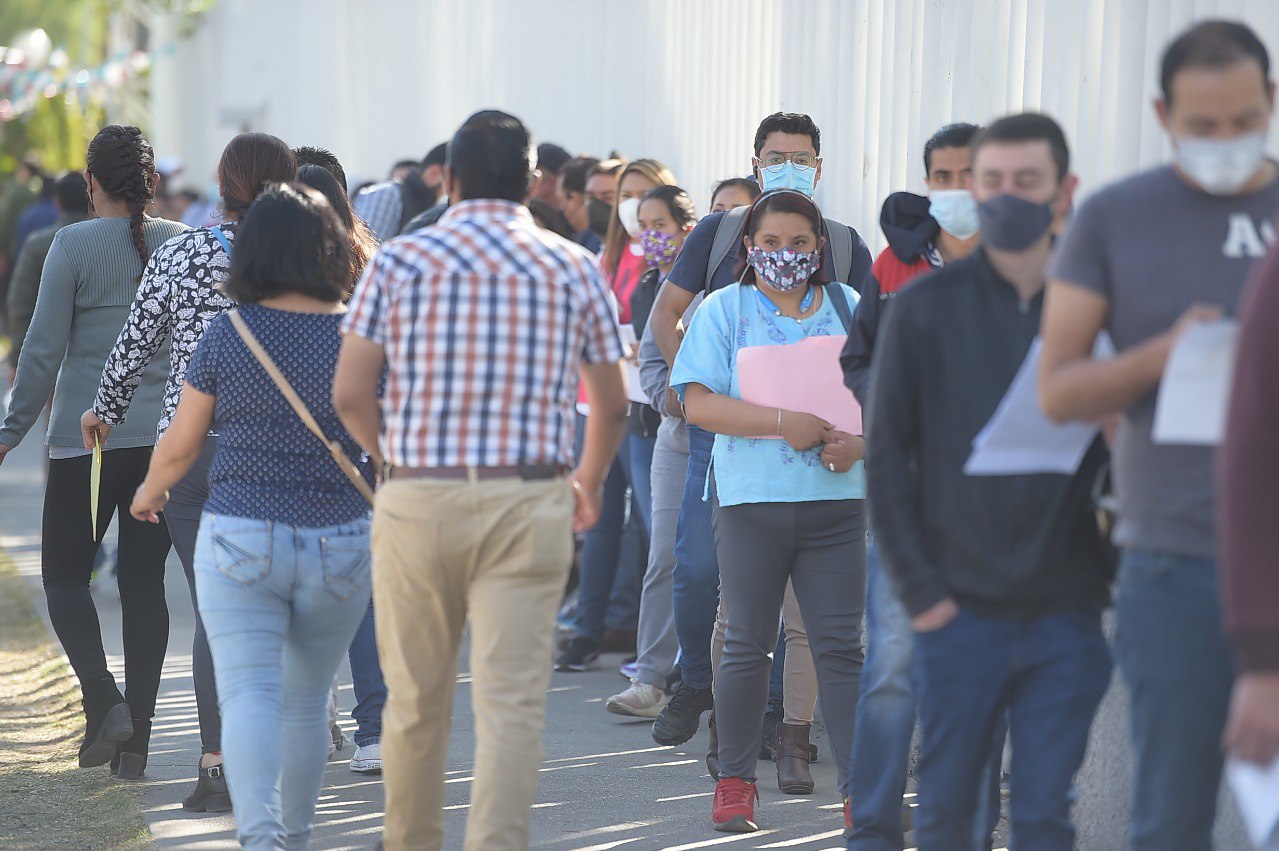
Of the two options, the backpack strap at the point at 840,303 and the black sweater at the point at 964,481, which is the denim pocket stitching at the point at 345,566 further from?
the backpack strap at the point at 840,303

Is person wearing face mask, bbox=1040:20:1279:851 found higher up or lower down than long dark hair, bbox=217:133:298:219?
lower down

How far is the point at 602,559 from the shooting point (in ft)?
27.0

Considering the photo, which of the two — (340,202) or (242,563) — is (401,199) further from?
(242,563)

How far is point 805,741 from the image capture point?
6.04m

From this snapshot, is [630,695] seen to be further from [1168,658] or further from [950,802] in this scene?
[1168,658]

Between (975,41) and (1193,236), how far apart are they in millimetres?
3184

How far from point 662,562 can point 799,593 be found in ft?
5.60

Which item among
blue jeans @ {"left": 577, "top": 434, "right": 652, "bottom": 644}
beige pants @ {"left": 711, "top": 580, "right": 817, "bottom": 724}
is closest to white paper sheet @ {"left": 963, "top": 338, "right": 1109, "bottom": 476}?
beige pants @ {"left": 711, "top": 580, "right": 817, "bottom": 724}

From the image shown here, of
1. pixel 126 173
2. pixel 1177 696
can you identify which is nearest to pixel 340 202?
pixel 126 173

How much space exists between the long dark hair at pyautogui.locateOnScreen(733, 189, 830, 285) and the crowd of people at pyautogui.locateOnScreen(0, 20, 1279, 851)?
13 millimetres

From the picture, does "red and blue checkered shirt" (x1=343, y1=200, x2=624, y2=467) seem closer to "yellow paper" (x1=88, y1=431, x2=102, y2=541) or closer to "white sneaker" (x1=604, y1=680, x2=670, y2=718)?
"yellow paper" (x1=88, y1=431, x2=102, y2=541)

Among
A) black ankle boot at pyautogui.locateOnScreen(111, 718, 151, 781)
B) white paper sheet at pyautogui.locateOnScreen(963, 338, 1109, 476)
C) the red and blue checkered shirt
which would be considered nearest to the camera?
white paper sheet at pyautogui.locateOnScreen(963, 338, 1109, 476)

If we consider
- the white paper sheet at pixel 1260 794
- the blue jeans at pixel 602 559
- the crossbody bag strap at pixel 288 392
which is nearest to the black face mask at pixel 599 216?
the blue jeans at pixel 602 559

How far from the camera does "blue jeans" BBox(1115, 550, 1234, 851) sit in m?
3.08
